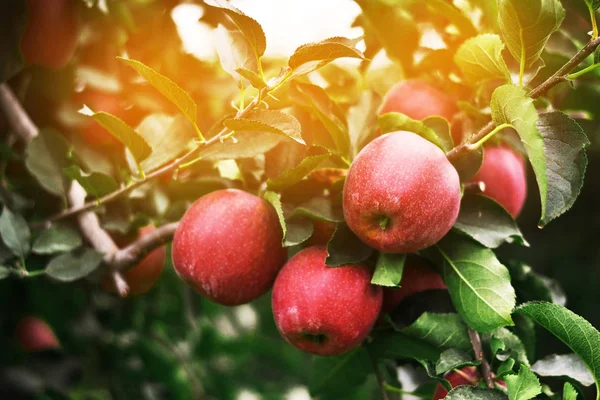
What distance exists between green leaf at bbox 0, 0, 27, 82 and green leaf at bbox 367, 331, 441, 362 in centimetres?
85

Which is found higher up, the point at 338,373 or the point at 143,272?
the point at 143,272

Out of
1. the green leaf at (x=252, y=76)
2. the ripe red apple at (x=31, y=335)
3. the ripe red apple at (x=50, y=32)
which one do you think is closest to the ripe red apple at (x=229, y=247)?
the green leaf at (x=252, y=76)

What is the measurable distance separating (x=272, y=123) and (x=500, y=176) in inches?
17.1

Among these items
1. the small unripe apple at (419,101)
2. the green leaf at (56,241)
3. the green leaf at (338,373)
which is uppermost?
the small unripe apple at (419,101)

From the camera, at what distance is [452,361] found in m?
0.72

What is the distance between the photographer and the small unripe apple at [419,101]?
3.10ft

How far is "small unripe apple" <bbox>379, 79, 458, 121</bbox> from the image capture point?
943 millimetres

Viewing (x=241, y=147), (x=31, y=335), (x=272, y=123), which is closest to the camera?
(x=272, y=123)

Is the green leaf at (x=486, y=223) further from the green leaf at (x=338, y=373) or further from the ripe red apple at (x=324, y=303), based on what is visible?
the green leaf at (x=338, y=373)

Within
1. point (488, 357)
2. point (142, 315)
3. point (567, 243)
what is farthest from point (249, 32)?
point (567, 243)

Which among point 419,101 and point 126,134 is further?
point 419,101

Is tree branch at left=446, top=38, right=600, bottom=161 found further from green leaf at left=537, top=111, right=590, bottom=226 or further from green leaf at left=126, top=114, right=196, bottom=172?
green leaf at left=126, top=114, right=196, bottom=172

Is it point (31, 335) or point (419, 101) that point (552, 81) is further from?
point (31, 335)

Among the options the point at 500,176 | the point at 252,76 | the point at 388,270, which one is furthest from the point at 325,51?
the point at 500,176
